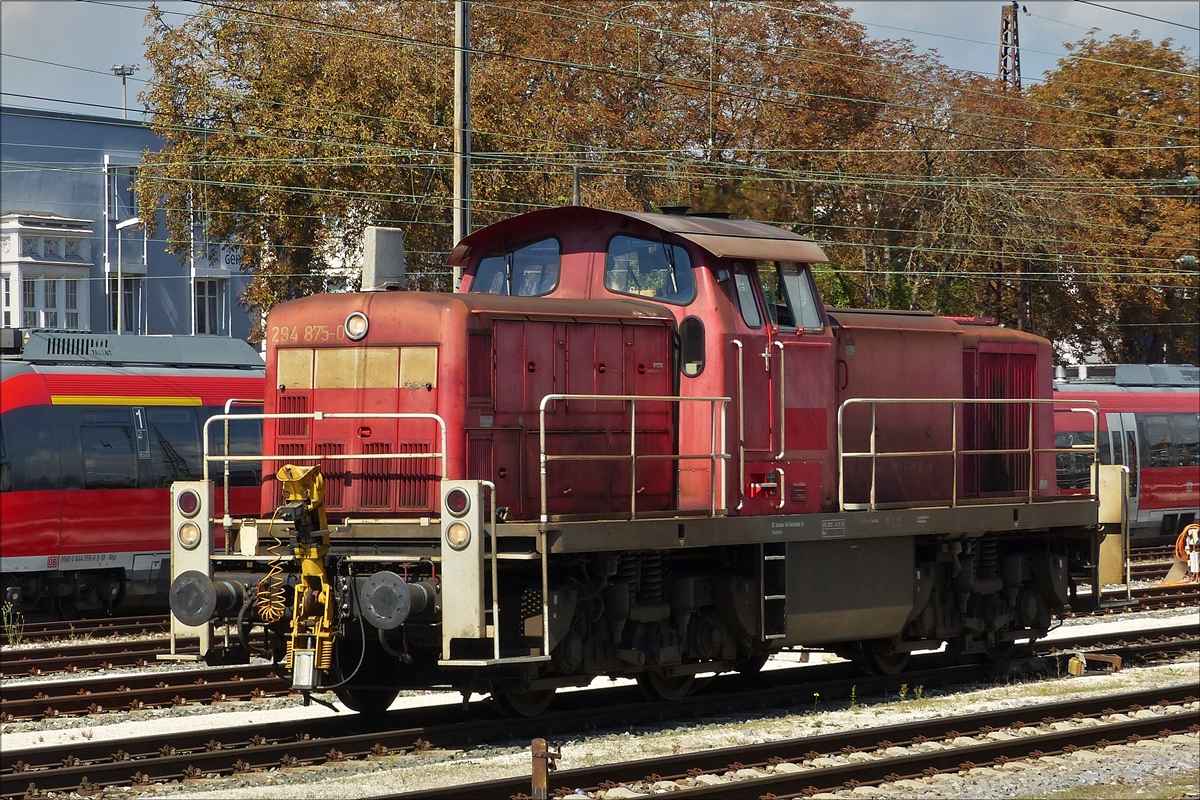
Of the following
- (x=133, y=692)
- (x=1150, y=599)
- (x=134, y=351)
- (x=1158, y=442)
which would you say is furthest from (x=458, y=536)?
(x=1158, y=442)

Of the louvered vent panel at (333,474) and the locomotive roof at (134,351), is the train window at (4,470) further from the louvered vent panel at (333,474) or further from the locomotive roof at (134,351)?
the louvered vent panel at (333,474)

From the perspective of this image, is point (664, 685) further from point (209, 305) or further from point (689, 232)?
point (209, 305)

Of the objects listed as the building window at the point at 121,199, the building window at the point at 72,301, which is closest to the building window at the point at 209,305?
the building window at the point at 121,199

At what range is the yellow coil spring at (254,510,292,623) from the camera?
31.9 feet

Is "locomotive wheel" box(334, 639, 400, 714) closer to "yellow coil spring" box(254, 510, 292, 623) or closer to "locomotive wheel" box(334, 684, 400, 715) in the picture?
"locomotive wheel" box(334, 684, 400, 715)

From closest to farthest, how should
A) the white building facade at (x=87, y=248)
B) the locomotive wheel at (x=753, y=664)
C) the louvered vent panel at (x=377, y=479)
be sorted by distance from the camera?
the louvered vent panel at (x=377, y=479) → the locomotive wheel at (x=753, y=664) → the white building facade at (x=87, y=248)

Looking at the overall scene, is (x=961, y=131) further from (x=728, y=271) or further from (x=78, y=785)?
(x=78, y=785)

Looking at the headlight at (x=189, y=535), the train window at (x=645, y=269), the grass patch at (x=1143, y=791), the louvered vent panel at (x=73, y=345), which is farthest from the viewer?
the louvered vent panel at (x=73, y=345)

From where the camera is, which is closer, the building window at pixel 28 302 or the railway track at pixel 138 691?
the railway track at pixel 138 691

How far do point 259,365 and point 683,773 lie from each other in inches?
509

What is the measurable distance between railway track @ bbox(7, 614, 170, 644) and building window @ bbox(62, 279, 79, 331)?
96.9 feet

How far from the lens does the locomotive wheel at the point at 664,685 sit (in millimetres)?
11836

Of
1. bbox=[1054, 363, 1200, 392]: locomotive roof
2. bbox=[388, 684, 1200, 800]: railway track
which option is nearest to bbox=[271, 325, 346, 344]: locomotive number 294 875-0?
bbox=[388, 684, 1200, 800]: railway track

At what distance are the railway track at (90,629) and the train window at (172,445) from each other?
186 centimetres
